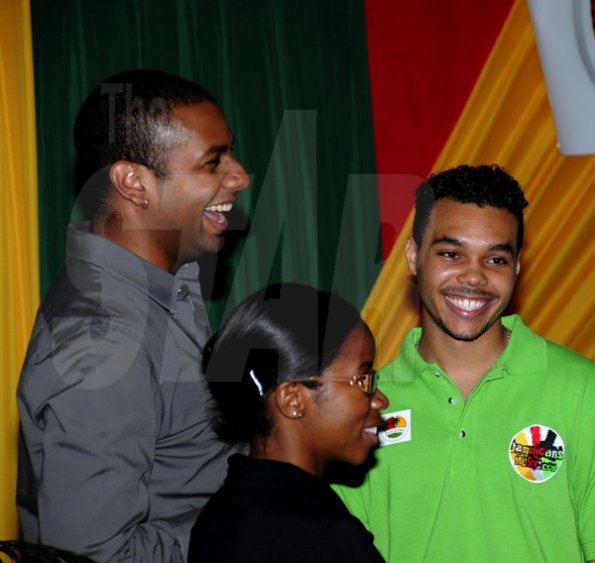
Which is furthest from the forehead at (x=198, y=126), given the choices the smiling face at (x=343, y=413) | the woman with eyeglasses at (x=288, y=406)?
the smiling face at (x=343, y=413)

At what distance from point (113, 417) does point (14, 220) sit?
127 cm

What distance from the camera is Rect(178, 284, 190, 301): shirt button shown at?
1.70 meters

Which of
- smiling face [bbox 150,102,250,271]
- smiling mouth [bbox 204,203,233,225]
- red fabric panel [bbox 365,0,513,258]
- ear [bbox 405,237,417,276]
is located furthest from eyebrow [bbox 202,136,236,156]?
red fabric panel [bbox 365,0,513,258]

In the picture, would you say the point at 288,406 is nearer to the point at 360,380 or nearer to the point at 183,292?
the point at 360,380

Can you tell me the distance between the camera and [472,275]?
69.5 inches

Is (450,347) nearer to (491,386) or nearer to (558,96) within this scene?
(491,386)

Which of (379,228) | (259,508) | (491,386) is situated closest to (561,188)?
(379,228)

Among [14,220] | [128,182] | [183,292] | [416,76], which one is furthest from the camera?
[416,76]

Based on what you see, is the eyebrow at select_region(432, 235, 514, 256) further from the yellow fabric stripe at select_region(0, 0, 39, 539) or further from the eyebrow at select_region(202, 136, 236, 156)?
the yellow fabric stripe at select_region(0, 0, 39, 539)

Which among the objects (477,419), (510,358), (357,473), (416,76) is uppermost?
(416,76)

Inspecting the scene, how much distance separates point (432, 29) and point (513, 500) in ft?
5.63

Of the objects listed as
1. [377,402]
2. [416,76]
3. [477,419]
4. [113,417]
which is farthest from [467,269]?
[416,76]

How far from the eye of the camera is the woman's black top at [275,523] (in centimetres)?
117

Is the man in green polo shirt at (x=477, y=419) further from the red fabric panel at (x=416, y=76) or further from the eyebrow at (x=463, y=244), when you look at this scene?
the red fabric panel at (x=416, y=76)
